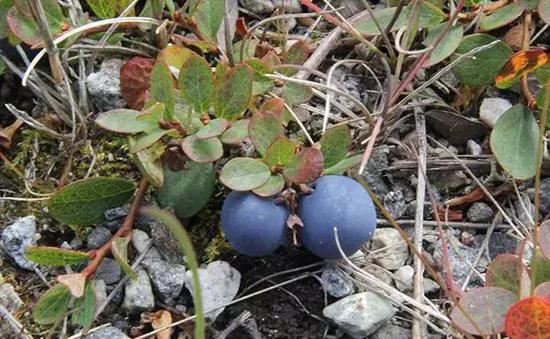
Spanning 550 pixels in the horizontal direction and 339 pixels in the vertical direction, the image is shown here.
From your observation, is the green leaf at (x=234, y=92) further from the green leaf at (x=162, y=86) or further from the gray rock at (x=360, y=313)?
the gray rock at (x=360, y=313)

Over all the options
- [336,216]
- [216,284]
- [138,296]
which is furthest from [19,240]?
[336,216]

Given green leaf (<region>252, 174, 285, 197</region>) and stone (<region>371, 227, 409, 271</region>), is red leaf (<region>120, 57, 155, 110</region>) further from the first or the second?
stone (<region>371, 227, 409, 271</region>)

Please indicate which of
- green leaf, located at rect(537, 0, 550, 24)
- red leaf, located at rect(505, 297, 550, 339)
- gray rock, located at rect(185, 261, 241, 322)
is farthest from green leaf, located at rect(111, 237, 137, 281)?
green leaf, located at rect(537, 0, 550, 24)

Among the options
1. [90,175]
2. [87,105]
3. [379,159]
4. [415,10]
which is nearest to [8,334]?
[90,175]

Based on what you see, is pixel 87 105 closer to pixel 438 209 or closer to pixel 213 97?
pixel 213 97

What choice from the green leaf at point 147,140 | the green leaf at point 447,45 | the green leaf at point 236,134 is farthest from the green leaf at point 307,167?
the green leaf at point 447,45
